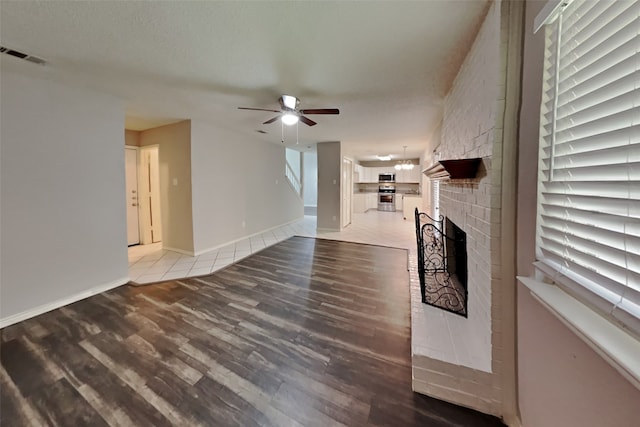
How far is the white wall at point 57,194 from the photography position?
2176mm

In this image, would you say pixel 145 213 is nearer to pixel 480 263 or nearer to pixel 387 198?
pixel 480 263

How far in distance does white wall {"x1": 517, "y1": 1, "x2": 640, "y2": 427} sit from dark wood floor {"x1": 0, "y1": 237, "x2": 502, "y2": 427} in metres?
0.46

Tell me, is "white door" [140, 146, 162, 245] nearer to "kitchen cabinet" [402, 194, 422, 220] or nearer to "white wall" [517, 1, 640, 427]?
"white wall" [517, 1, 640, 427]

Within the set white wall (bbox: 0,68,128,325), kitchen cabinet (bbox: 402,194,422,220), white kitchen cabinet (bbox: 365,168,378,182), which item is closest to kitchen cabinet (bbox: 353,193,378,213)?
white kitchen cabinet (bbox: 365,168,378,182)

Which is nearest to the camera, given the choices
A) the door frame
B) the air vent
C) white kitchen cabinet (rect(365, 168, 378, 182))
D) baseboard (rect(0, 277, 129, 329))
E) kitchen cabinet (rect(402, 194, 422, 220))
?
the air vent

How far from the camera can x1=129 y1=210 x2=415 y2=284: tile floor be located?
339 cm

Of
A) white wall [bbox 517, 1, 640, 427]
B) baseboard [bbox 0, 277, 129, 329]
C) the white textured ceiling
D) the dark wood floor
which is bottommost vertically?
the dark wood floor

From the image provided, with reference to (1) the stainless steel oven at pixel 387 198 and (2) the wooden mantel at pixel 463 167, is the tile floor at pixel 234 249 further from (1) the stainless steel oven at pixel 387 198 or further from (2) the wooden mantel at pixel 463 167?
(2) the wooden mantel at pixel 463 167

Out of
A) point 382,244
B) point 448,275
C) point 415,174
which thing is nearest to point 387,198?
point 415,174

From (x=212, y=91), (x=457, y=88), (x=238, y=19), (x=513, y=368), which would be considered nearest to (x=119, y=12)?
(x=238, y=19)

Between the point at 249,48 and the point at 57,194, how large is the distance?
2.60 meters

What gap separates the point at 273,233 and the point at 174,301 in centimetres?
354

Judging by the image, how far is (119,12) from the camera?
1512mm

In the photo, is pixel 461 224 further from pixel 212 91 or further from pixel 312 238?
pixel 312 238
